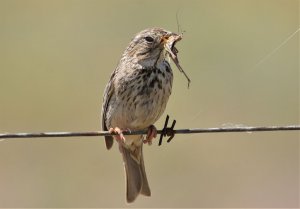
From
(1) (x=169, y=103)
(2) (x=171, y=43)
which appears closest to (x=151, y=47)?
(2) (x=171, y=43)

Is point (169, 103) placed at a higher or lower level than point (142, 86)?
higher

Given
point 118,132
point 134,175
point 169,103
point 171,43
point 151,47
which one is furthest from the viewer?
point 169,103

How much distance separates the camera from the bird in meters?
9.90

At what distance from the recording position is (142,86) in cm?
991

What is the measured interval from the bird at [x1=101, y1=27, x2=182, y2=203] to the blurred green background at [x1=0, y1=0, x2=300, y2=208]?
573 centimetres

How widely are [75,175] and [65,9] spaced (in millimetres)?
8623

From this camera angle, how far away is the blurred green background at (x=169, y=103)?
54.7 feet

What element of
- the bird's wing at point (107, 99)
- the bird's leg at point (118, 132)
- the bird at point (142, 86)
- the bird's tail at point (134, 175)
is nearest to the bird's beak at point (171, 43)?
the bird at point (142, 86)

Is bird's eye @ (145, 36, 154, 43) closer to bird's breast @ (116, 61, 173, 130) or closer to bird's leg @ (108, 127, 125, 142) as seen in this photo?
bird's breast @ (116, 61, 173, 130)

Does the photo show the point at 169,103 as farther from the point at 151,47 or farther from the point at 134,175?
the point at 151,47

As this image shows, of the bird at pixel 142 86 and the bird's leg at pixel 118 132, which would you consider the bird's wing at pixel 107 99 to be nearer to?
the bird at pixel 142 86

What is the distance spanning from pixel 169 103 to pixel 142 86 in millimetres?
→ 9657

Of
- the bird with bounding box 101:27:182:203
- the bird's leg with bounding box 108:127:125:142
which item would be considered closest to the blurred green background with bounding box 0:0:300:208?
the bird with bounding box 101:27:182:203

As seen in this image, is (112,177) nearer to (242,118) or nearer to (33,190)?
(33,190)
